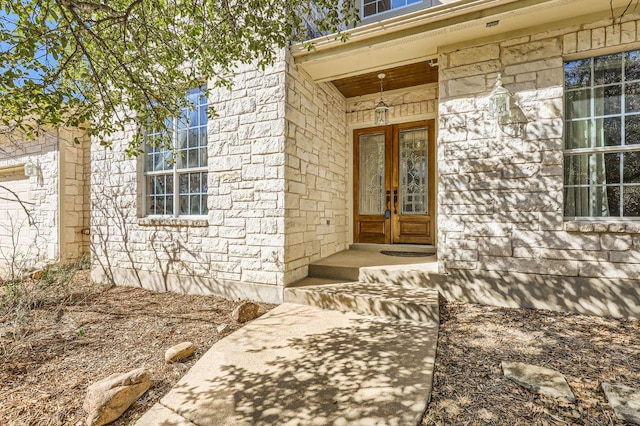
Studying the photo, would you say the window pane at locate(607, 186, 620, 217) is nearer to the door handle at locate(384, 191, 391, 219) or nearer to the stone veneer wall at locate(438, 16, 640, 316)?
the stone veneer wall at locate(438, 16, 640, 316)

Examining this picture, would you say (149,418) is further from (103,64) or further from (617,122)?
(617,122)

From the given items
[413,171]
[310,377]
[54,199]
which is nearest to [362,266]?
[310,377]

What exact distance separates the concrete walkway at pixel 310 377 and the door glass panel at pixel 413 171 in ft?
8.49

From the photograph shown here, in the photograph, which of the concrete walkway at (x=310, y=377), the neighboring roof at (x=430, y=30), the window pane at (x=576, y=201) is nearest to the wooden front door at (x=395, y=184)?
the neighboring roof at (x=430, y=30)

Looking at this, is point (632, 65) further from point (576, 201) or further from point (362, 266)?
point (362, 266)

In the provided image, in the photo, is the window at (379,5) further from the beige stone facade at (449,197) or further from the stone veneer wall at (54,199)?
the stone veneer wall at (54,199)

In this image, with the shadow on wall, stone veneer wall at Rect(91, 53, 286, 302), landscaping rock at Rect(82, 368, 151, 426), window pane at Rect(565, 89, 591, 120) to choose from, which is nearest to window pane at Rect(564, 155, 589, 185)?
window pane at Rect(565, 89, 591, 120)

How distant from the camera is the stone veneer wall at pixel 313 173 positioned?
3566 mm

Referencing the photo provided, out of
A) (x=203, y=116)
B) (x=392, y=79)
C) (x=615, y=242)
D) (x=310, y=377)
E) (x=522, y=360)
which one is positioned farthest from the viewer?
(x=392, y=79)

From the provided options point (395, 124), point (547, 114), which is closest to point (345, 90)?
point (395, 124)

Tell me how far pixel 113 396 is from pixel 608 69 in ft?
16.3

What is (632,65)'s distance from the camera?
110 inches

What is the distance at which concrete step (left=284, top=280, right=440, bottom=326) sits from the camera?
2.81m

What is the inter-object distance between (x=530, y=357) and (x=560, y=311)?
44.3 inches
